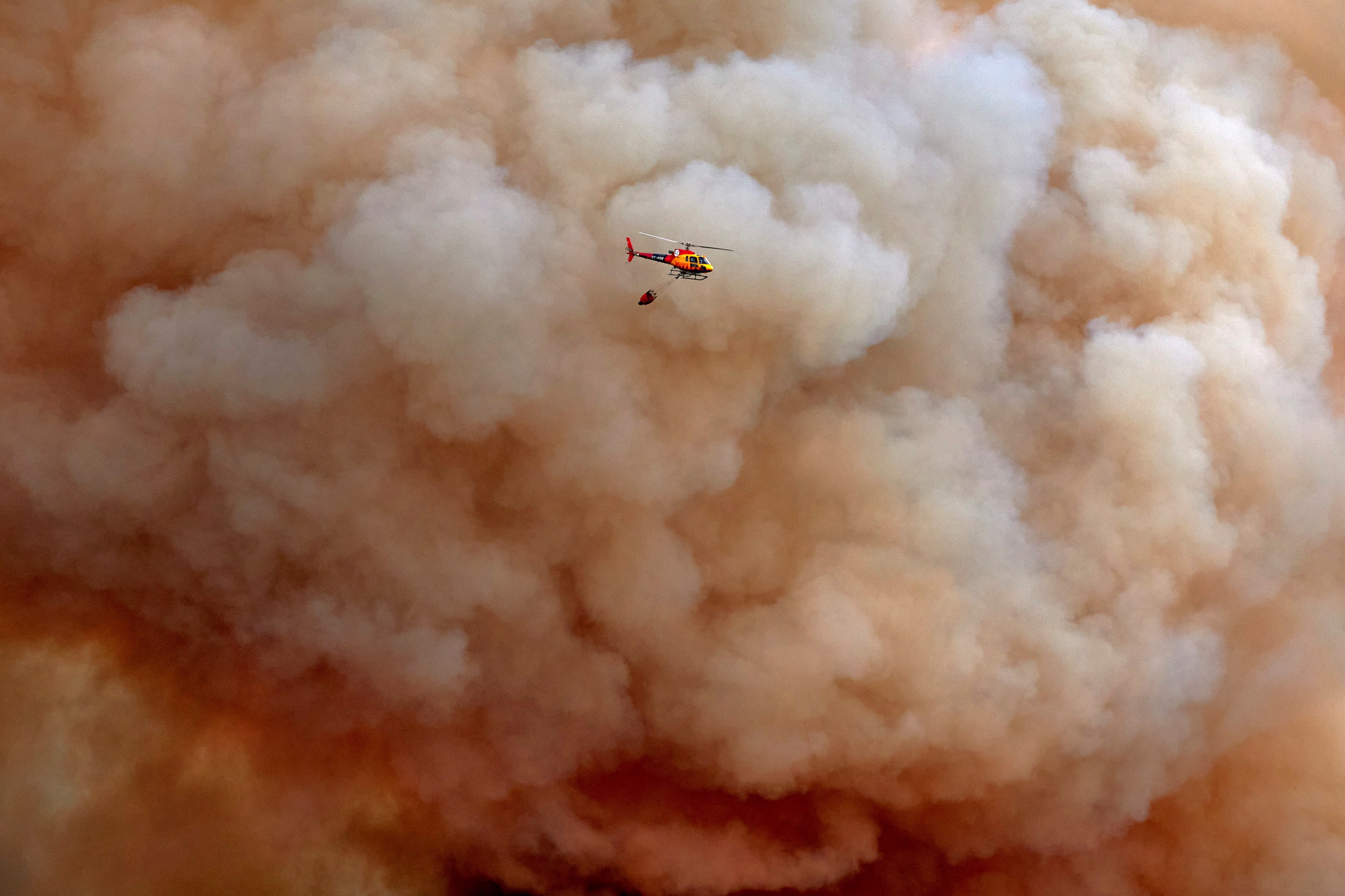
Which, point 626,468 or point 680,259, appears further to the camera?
point 626,468

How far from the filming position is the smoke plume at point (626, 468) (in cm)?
2014

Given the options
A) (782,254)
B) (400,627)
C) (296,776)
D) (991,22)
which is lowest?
(296,776)

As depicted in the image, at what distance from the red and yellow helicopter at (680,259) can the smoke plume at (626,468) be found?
0.94 ft

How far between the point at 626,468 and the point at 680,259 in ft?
13.4

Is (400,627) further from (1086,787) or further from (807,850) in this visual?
(1086,787)

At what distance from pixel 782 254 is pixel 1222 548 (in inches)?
451

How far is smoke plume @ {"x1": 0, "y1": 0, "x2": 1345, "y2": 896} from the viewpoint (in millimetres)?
20141

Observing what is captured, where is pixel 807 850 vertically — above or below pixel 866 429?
below

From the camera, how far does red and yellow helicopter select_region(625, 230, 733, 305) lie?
66.0 ft

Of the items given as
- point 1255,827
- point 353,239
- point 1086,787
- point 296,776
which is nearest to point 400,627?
point 296,776

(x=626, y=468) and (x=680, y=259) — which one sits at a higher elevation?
(x=680, y=259)

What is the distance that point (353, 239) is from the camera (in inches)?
761

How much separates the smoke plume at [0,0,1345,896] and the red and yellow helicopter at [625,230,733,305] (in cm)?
29

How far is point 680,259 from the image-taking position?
20219mm
